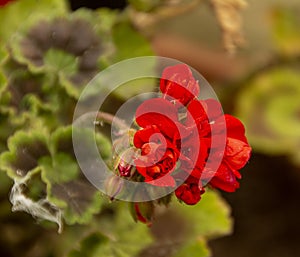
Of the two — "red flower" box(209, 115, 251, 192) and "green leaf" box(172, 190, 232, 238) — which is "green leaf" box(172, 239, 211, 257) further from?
"red flower" box(209, 115, 251, 192)

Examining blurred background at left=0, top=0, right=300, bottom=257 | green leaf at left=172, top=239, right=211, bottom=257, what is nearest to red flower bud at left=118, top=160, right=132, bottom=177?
green leaf at left=172, top=239, right=211, bottom=257

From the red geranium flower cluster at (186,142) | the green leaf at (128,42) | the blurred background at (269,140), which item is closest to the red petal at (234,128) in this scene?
the red geranium flower cluster at (186,142)

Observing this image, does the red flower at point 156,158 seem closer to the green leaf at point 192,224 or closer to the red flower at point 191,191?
the red flower at point 191,191

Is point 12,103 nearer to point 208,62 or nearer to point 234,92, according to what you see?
point 234,92

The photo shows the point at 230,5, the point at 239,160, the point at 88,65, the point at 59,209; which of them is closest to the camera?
the point at 239,160

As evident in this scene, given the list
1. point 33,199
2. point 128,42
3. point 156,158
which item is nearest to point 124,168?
point 156,158

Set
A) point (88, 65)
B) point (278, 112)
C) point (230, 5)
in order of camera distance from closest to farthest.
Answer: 1. point (88, 65)
2. point (230, 5)
3. point (278, 112)

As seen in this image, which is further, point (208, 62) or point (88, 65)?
point (208, 62)

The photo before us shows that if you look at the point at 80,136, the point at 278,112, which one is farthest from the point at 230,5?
the point at 278,112
